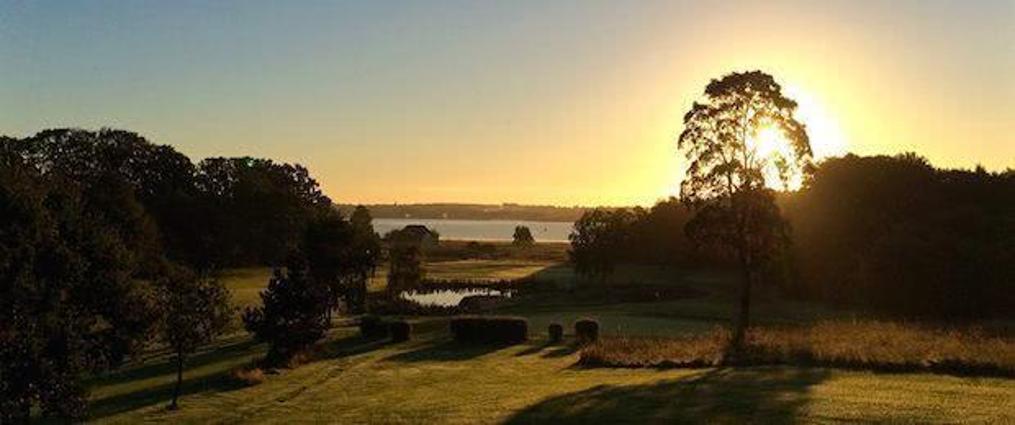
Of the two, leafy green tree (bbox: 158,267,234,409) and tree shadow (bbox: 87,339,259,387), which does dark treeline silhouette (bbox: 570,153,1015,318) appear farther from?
leafy green tree (bbox: 158,267,234,409)

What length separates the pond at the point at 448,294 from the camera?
102m

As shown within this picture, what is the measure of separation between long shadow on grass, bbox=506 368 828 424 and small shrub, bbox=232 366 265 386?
50.3 feet

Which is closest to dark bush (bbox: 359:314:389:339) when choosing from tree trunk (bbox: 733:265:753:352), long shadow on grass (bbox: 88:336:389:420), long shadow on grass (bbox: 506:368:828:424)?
long shadow on grass (bbox: 88:336:389:420)

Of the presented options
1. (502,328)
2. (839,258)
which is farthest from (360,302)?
(839,258)

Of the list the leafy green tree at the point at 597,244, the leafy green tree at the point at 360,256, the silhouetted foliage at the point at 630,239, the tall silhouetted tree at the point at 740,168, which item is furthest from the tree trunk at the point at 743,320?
the leafy green tree at the point at 597,244

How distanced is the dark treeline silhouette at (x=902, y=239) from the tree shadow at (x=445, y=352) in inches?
1124

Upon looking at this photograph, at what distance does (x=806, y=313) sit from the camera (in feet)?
221

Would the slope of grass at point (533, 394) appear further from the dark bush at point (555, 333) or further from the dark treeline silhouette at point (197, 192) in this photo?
the dark treeline silhouette at point (197, 192)

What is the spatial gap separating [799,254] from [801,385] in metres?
50.9

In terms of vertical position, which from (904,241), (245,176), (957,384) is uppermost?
(245,176)

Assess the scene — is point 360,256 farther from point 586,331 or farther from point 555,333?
point 586,331

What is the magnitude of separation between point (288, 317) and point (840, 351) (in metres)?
26.6

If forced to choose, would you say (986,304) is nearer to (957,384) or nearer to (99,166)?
(957,384)

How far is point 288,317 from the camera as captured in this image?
4619 cm
